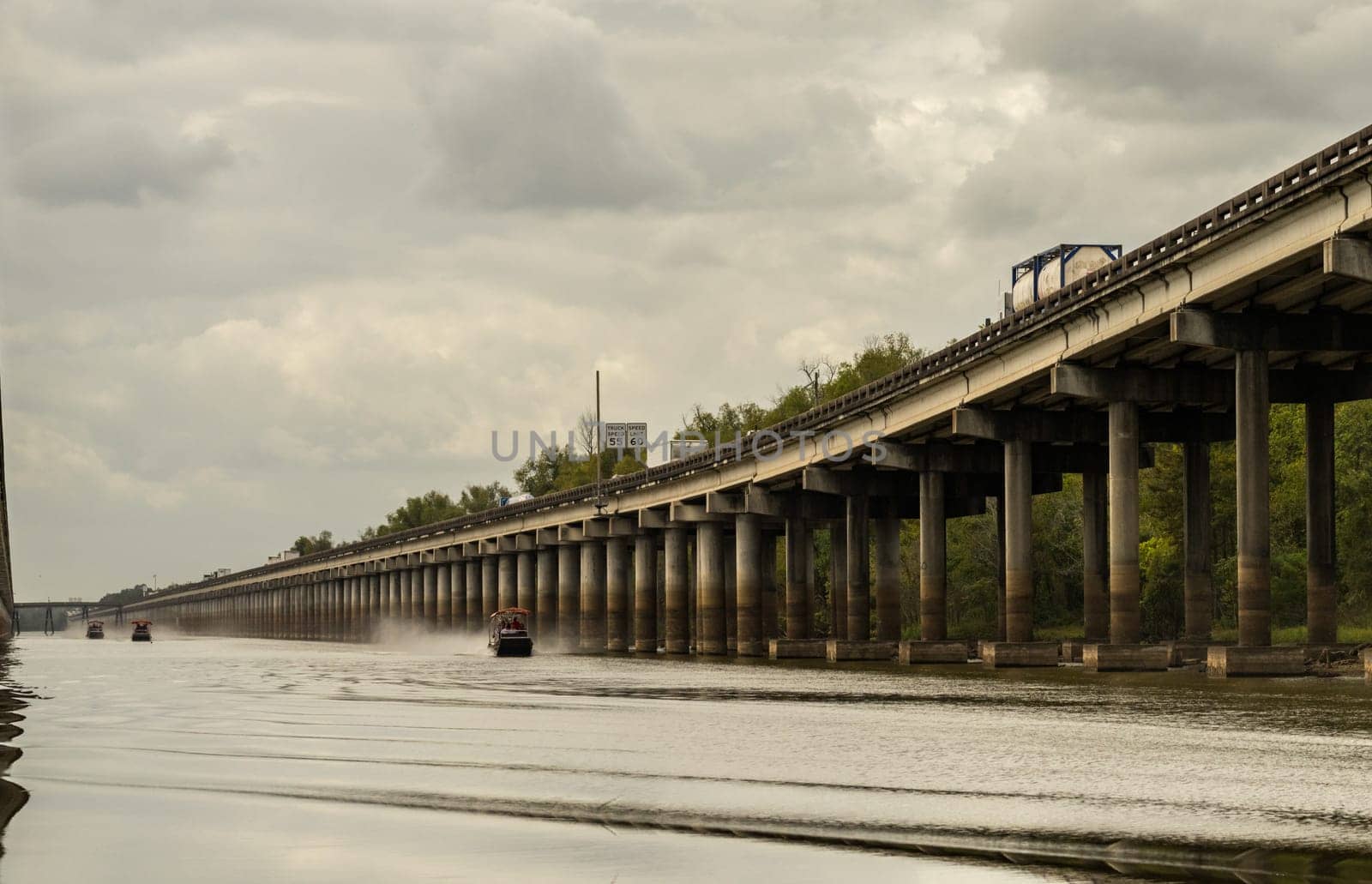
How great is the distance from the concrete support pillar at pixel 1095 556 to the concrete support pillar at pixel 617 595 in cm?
4091

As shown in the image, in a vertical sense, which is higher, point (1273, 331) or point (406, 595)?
point (1273, 331)

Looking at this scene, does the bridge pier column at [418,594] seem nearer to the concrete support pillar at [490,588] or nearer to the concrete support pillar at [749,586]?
the concrete support pillar at [490,588]

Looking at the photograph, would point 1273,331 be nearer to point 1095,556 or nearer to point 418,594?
point 1095,556

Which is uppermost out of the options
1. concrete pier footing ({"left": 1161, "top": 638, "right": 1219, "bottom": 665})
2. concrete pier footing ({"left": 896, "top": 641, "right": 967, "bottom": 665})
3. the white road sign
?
the white road sign

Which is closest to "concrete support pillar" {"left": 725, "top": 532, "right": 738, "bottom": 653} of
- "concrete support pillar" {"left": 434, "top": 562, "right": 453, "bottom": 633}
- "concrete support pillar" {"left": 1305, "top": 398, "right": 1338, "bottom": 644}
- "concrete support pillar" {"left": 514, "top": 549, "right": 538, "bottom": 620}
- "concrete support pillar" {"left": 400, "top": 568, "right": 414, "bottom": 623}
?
"concrete support pillar" {"left": 514, "top": 549, "right": 538, "bottom": 620}

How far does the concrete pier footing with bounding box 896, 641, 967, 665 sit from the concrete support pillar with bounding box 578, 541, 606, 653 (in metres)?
50.9

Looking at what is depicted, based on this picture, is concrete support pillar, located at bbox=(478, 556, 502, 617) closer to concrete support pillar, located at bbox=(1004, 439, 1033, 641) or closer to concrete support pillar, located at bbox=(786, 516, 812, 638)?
concrete support pillar, located at bbox=(786, 516, 812, 638)

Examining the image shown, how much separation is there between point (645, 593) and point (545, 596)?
67.7 feet

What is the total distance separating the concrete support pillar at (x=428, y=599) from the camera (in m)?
172

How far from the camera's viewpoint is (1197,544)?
67188 mm

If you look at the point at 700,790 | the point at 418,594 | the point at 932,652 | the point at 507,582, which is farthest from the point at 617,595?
the point at 700,790

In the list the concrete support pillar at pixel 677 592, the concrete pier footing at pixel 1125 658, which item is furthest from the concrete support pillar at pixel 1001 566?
the concrete pier footing at pixel 1125 658

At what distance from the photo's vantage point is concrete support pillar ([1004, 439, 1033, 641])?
61625mm

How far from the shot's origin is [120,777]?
19281mm
